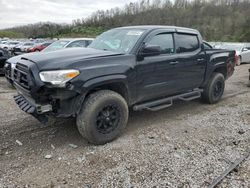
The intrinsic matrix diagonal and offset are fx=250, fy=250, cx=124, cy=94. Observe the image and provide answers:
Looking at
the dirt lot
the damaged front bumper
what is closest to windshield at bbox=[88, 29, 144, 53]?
the dirt lot

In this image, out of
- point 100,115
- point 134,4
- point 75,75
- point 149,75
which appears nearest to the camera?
point 75,75

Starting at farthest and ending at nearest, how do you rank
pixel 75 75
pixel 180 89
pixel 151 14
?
pixel 151 14 → pixel 180 89 → pixel 75 75

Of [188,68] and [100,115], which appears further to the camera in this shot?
[188,68]

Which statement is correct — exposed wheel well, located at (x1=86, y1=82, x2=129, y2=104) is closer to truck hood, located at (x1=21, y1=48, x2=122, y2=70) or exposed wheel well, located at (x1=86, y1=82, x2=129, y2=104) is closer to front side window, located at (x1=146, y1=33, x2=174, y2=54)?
truck hood, located at (x1=21, y1=48, x2=122, y2=70)

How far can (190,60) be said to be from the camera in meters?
5.16

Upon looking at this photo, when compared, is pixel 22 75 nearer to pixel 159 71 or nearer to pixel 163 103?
pixel 159 71

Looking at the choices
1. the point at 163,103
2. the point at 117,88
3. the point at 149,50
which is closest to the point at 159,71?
the point at 149,50

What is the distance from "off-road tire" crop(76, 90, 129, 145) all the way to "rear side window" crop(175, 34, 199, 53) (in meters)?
1.84

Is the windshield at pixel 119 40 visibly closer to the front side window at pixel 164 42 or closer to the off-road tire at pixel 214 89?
the front side window at pixel 164 42

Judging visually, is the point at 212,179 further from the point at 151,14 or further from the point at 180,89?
the point at 151,14

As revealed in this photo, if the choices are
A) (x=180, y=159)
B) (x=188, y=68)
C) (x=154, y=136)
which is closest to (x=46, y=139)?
(x=154, y=136)

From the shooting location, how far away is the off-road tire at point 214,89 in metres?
6.01

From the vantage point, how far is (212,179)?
3.04 m

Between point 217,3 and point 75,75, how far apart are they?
194 feet
